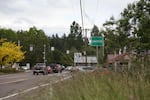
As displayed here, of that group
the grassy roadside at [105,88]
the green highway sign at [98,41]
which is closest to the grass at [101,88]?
the grassy roadside at [105,88]

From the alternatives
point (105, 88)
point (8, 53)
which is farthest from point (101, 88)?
point (8, 53)

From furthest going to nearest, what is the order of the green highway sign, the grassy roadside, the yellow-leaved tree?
the yellow-leaved tree < the green highway sign < the grassy roadside

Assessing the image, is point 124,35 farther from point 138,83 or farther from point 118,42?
point 138,83

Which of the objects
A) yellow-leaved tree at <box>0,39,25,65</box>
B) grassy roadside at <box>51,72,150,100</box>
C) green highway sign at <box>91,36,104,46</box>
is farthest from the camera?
yellow-leaved tree at <box>0,39,25,65</box>

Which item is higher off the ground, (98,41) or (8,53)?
(8,53)

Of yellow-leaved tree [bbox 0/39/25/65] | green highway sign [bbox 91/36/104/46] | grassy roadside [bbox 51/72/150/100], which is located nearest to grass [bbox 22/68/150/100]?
grassy roadside [bbox 51/72/150/100]

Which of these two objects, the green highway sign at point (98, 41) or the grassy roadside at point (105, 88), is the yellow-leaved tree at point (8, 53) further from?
the grassy roadside at point (105, 88)

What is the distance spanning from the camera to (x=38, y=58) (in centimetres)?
13025

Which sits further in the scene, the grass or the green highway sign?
the green highway sign

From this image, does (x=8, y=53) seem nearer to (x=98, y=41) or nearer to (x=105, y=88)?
(x=98, y=41)

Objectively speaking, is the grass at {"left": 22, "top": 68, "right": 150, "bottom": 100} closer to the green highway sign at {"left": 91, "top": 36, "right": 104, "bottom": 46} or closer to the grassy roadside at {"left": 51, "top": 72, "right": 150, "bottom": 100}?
the grassy roadside at {"left": 51, "top": 72, "right": 150, "bottom": 100}

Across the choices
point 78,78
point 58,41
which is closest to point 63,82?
point 78,78

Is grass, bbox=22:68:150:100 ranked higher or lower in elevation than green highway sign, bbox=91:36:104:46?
lower

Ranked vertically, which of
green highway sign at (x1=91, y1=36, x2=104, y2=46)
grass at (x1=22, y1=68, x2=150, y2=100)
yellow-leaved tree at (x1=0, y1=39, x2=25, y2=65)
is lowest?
grass at (x1=22, y1=68, x2=150, y2=100)
